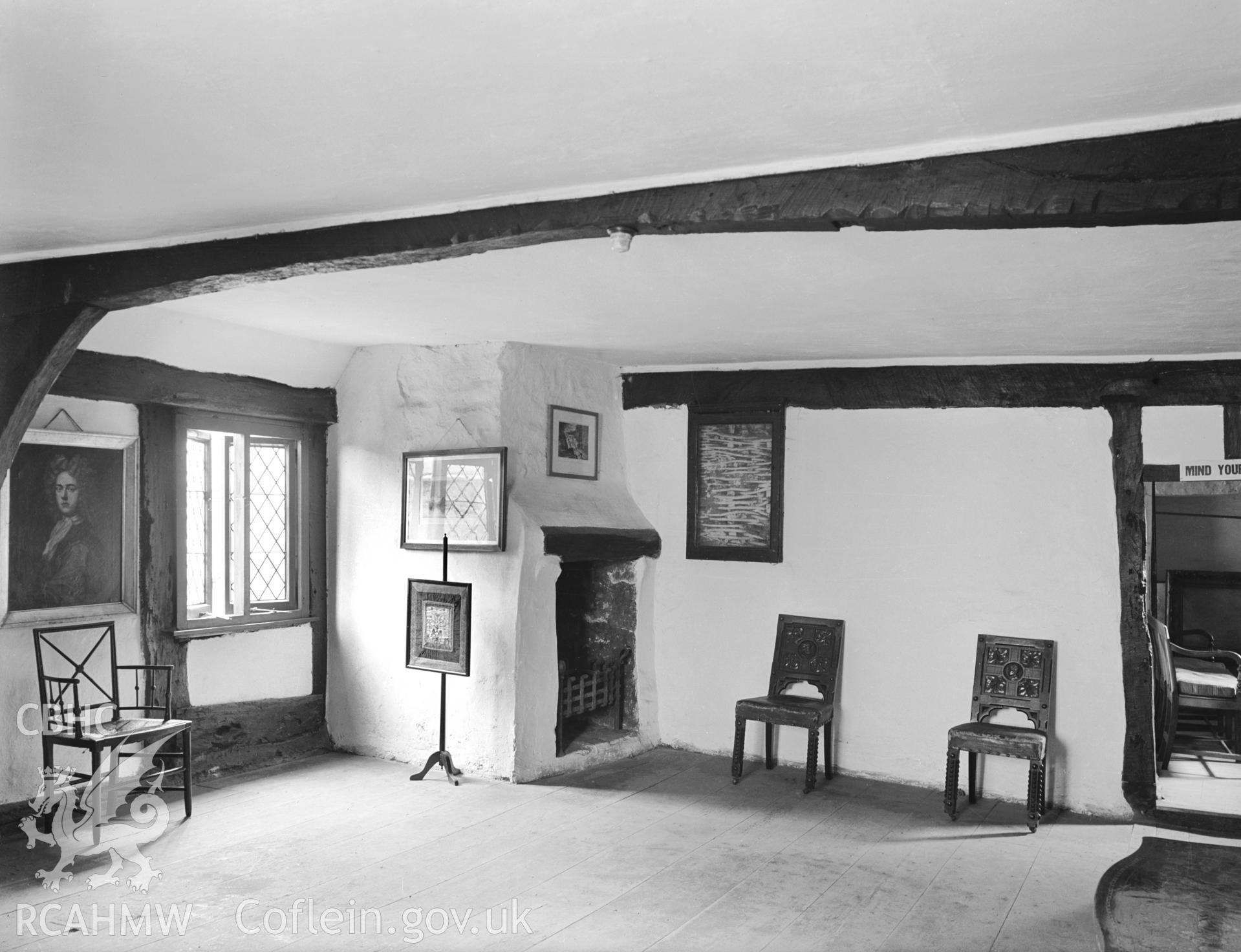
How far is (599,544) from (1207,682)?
3744mm

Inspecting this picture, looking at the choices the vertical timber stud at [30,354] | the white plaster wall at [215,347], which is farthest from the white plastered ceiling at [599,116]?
the white plaster wall at [215,347]

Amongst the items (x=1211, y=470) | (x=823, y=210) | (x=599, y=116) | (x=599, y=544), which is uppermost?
(x=599, y=116)

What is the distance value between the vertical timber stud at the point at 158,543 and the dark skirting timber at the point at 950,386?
2.63 meters

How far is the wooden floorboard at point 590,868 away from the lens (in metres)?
3.52

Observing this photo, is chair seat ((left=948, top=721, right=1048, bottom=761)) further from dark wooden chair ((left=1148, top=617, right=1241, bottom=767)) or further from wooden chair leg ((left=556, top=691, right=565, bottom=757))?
wooden chair leg ((left=556, top=691, right=565, bottom=757))

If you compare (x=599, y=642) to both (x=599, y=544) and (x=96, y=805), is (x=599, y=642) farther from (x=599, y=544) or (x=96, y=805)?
(x=96, y=805)

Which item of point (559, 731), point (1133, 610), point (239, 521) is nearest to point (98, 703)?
point (239, 521)

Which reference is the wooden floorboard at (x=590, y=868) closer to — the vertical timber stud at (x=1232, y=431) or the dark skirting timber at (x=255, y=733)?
the dark skirting timber at (x=255, y=733)

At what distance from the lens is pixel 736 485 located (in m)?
6.08

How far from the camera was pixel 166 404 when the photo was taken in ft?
17.0

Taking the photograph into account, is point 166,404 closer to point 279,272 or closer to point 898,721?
point 279,272

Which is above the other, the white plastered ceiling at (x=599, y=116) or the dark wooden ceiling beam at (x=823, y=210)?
the white plastered ceiling at (x=599, y=116)

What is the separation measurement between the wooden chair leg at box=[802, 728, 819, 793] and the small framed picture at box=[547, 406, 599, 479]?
6.37ft

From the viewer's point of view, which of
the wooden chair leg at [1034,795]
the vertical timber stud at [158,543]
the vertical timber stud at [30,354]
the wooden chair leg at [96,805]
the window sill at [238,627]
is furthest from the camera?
the window sill at [238,627]
